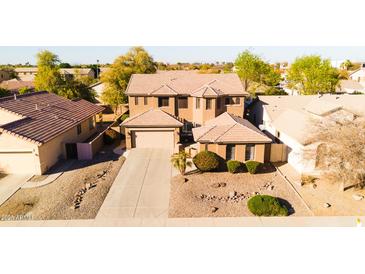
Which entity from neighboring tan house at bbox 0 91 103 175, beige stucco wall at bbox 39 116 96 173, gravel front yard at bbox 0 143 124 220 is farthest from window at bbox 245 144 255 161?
beige stucco wall at bbox 39 116 96 173

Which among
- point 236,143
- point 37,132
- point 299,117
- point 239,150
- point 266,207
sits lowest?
point 266,207

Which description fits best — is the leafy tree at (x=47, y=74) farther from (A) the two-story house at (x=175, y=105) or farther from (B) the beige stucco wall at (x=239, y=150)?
(B) the beige stucco wall at (x=239, y=150)

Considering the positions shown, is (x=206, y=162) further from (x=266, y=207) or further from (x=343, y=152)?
(x=343, y=152)

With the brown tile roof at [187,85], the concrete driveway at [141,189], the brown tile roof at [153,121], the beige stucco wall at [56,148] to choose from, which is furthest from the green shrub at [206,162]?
the beige stucco wall at [56,148]

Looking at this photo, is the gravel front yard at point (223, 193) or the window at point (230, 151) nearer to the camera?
the gravel front yard at point (223, 193)

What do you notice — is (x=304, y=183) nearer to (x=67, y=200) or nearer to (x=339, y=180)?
(x=339, y=180)

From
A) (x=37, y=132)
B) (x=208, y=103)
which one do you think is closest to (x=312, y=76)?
(x=208, y=103)

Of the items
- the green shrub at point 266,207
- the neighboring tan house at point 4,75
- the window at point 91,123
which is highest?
the neighboring tan house at point 4,75
